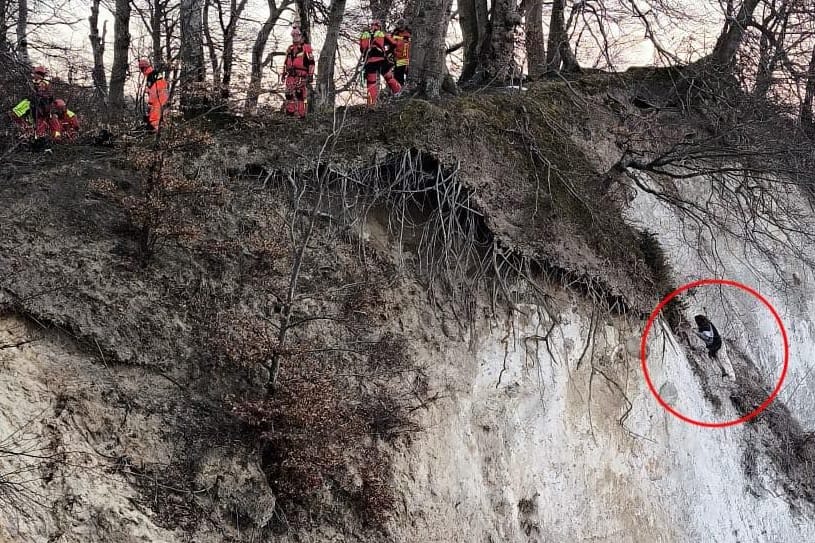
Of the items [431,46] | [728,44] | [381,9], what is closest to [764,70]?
[728,44]

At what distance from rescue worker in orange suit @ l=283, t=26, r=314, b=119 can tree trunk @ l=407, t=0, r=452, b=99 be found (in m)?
1.42

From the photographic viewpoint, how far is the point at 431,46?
951 cm

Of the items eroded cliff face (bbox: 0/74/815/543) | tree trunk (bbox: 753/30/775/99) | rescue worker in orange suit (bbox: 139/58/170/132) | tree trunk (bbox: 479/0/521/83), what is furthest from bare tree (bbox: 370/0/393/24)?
rescue worker in orange suit (bbox: 139/58/170/132)

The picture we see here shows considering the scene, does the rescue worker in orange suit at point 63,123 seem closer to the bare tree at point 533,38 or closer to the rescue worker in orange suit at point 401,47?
the rescue worker in orange suit at point 401,47

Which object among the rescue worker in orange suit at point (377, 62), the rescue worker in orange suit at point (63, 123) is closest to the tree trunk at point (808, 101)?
the rescue worker in orange suit at point (377, 62)

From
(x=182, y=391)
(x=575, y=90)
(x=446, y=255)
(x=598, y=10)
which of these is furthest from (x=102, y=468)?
(x=598, y=10)

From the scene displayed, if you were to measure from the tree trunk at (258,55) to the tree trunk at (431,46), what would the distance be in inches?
75.7

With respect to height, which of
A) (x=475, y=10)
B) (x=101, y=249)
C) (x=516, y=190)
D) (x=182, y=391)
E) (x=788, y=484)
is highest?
(x=475, y=10)

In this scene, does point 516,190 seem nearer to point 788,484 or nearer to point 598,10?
point 598,10

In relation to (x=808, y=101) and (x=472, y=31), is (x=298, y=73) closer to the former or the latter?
(x=472, y=31)

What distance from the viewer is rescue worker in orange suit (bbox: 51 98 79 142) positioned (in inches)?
362

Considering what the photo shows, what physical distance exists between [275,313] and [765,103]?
354 inches

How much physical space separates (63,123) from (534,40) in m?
8.02

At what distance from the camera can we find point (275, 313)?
7414 millimetres
